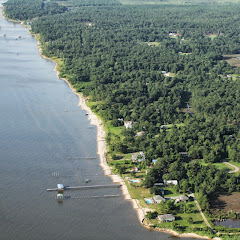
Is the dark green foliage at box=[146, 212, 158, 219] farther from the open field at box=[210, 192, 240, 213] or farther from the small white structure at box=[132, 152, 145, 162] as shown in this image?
the small white structure at box=[132, 152, 145, 162]

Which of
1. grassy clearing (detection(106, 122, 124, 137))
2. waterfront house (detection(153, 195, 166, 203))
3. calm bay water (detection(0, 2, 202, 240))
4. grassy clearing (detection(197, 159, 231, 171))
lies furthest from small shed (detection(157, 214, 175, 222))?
grassy clearing (detection(106, 122, 124, 137))

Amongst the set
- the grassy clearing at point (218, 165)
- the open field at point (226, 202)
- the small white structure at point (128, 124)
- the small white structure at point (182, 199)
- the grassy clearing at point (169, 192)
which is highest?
the small white structure at point (128, 124)

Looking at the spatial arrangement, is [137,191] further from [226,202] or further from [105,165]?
[226,202]

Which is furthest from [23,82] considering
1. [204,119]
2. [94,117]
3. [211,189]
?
[211,189]

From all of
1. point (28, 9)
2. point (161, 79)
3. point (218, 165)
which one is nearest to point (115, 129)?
point (218, 165)

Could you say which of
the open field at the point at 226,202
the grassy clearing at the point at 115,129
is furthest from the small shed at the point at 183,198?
the grassy clearing at the point at 115,129

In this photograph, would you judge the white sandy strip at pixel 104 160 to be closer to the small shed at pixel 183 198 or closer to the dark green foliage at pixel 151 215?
the dark green foliage at pixel 151 215

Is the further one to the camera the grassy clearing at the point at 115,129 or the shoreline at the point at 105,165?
the grassy clearing at the point at 115,129
